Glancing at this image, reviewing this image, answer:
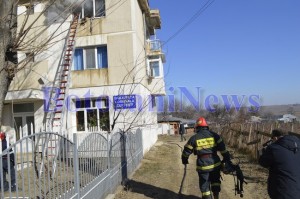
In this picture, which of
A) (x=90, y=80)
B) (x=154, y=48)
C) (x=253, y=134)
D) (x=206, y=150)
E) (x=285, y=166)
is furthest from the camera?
(x=154, y=48)

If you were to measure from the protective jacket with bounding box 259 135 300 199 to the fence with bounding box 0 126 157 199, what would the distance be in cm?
321

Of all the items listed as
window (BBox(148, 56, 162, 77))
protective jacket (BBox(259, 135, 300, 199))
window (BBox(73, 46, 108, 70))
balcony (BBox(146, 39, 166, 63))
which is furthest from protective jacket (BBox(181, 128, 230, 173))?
window (BBox(148, 56, 162, 77))

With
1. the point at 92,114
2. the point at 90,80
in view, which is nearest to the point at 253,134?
the point at 92,114

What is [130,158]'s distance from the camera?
12.4m

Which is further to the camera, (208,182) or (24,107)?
(24,107)

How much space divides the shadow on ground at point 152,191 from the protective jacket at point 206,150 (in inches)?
71.7

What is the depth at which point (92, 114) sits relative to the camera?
63.5ft

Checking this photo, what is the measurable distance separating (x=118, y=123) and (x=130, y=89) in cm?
189

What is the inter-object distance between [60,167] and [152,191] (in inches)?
174

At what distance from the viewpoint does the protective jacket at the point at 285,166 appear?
5348 millimetres

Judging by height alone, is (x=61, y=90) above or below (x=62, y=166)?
above

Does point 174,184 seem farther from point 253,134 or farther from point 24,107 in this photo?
point 24,107

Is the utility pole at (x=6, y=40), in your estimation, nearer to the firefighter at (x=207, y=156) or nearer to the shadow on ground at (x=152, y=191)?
the firefighter at (x=207, y=156)

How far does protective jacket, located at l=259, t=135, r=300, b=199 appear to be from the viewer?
17.5ft
